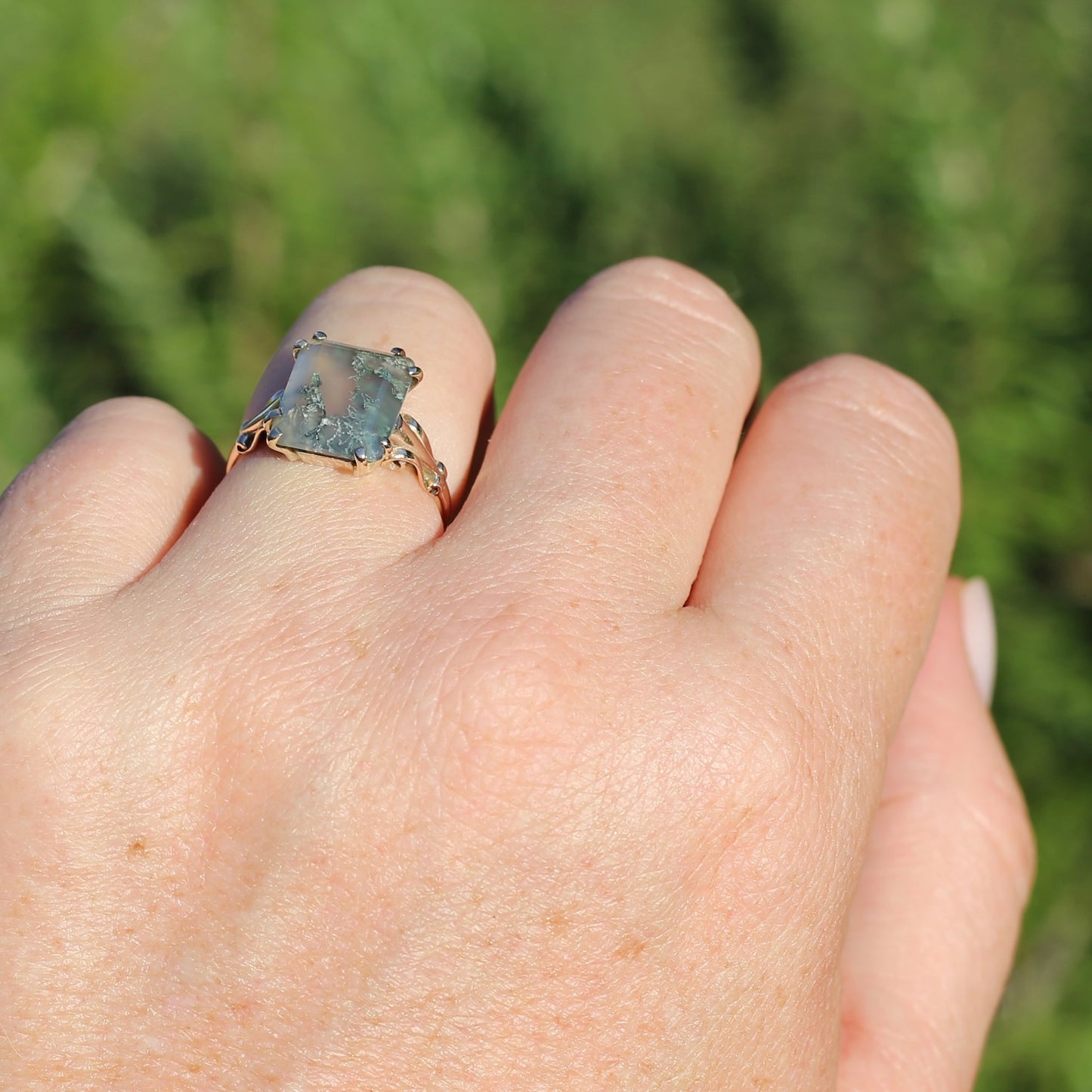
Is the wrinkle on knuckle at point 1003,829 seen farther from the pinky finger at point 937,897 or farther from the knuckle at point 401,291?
the knuckle at point 401,291

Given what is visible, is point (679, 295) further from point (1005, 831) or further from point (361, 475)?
point (1005, 831)

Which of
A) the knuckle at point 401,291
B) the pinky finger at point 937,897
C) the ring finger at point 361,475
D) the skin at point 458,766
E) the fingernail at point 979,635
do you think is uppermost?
the knuckle at point 401,291

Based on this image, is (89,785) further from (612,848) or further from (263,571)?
(612,848)

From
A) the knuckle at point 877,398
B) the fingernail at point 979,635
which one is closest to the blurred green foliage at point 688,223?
the fingernail at point 979,635

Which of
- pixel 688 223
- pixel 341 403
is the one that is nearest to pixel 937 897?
pixel 341 403

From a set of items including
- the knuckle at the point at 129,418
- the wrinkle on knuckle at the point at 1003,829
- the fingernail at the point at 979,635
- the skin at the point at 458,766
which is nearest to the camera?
the skin at the point at 458,766

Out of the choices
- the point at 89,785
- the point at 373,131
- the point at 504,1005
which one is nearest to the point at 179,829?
the point at 89,785

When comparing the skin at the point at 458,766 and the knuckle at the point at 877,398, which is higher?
the knuckle at the point at 877,398
